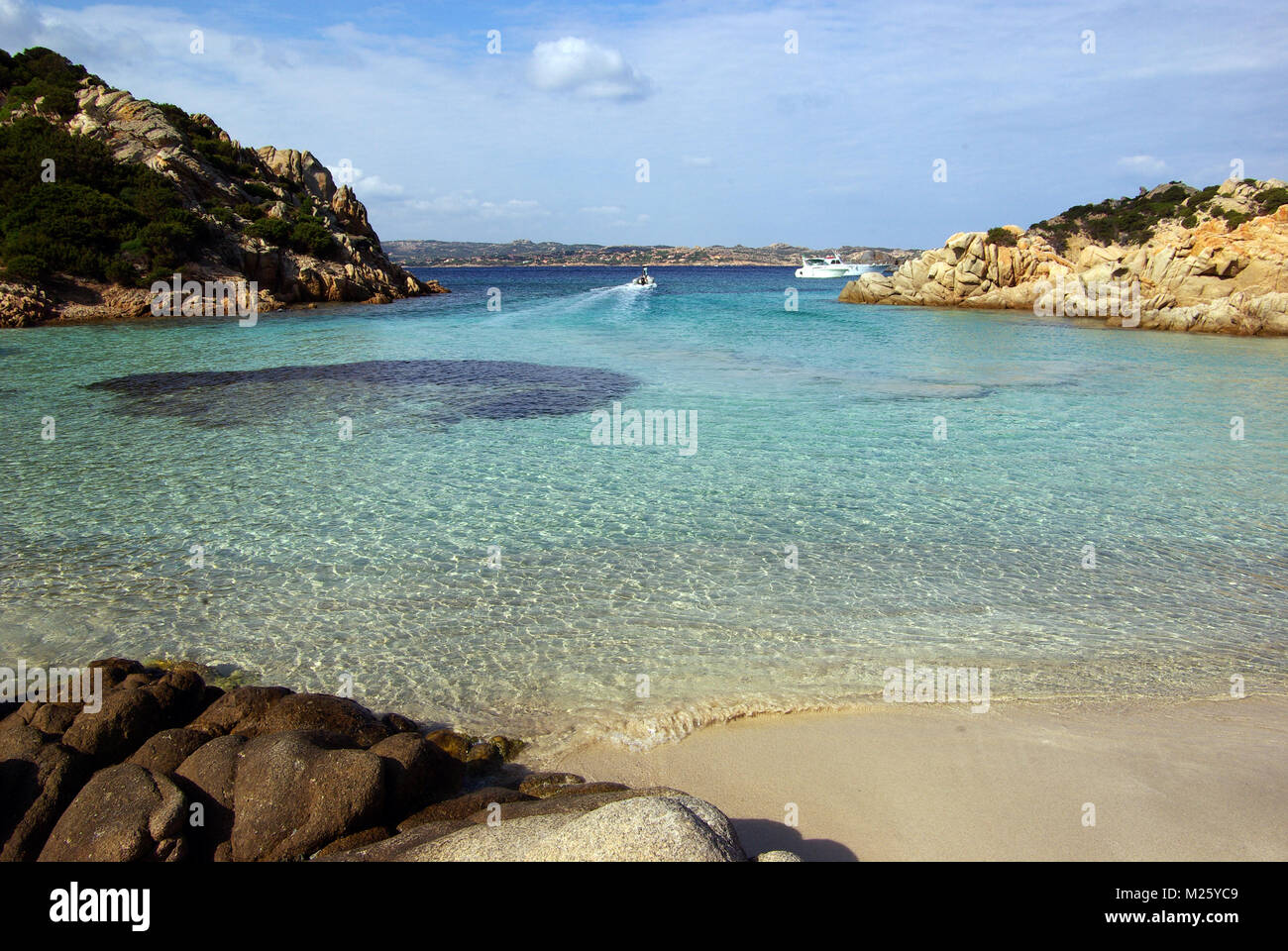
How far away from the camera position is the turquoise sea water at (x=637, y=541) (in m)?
6.29

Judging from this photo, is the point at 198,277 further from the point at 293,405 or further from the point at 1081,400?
the point at 1081,400

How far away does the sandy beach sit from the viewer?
423 cm

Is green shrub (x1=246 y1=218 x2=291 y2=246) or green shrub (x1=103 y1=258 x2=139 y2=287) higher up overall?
green shrub (x1=246 y1=218 x2=291 y2=246)

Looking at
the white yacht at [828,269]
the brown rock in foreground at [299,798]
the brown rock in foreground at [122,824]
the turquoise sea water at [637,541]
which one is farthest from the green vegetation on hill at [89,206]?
the white yacht at [828,269]

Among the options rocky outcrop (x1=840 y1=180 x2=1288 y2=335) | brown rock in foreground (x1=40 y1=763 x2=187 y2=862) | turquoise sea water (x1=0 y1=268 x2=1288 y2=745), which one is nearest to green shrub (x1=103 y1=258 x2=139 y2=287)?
turquoise sea water (x1=0 y1=268 x2=1288 y2=745)

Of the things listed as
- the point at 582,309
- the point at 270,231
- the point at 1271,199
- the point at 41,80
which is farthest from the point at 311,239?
the point at 1271,199

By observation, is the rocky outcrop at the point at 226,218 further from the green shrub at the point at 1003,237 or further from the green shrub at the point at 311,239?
the green shrub at the point at 1003,237

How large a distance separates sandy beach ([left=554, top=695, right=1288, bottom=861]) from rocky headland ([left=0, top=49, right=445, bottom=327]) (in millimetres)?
35307

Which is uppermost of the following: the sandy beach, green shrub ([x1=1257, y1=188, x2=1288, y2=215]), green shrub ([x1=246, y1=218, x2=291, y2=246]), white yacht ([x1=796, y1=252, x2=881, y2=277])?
white yacht ([x1=796, y1=252, x2=881, y2=277])

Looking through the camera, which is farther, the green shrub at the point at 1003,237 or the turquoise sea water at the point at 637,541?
the green shrub at the point at 1003,237

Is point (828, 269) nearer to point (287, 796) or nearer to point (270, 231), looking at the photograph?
point (270, 231)

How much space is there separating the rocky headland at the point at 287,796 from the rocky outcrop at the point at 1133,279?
3834 centimetres

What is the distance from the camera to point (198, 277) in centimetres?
3809

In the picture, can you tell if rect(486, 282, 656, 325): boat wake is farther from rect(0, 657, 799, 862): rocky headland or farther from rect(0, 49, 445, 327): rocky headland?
rect(0, 657, 799, 862): rocky headland
